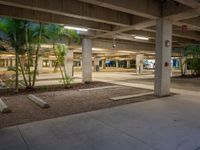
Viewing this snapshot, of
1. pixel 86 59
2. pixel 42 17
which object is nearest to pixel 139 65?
pixel 86 59

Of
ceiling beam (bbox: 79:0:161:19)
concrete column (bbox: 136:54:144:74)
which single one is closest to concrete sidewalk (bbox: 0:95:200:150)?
ceiling beam (bbox: 79:0:161:19)

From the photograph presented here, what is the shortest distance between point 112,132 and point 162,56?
433 cm

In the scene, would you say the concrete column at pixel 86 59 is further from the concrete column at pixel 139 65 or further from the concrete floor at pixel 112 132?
the concrete column at pixel 139 65

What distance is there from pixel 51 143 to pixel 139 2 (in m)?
5.09

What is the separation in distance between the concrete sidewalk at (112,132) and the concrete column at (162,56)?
86.9 inches

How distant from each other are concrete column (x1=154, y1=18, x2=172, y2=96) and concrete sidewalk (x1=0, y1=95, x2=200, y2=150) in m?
2.21

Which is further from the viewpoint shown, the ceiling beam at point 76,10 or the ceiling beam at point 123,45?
the ceiling beam at point 123,45

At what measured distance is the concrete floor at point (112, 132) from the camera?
2.65 meters

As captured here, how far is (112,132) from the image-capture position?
10.3 ft

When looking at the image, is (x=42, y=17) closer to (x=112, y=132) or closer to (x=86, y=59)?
(x=86, y=59)

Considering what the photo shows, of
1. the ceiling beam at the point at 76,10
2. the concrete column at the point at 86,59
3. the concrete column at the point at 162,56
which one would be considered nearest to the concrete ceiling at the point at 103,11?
the ceiling beam at the point at 76,10

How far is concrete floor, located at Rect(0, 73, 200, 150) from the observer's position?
2652 millimetres

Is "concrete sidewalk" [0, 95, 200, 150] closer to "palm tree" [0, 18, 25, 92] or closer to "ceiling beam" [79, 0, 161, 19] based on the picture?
"ceiling beam" [79, 0, 161, 19]

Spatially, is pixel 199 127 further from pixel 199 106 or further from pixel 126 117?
Answer: pixel 199 106
